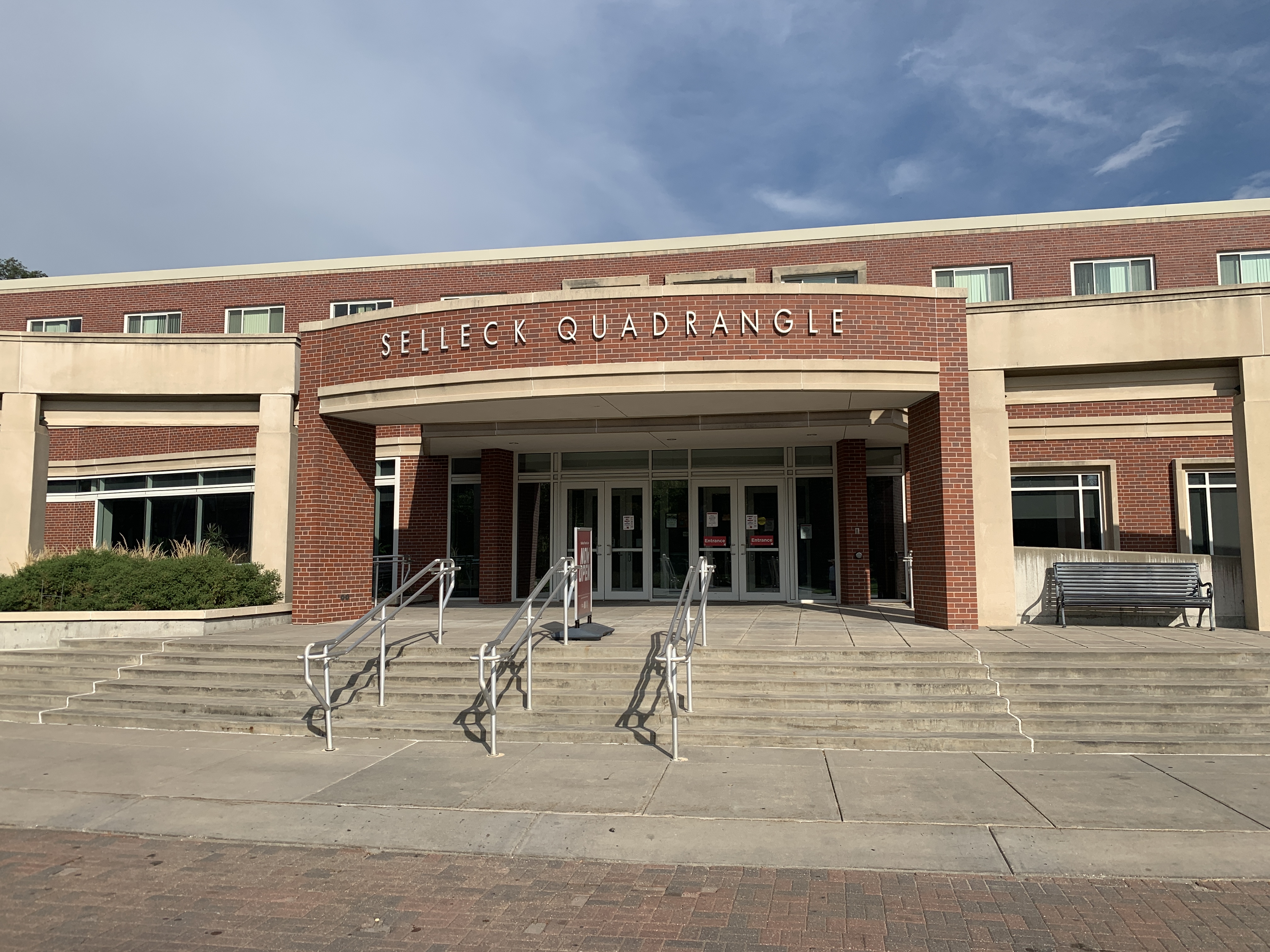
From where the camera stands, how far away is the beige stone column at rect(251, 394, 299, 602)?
1380 centimetres

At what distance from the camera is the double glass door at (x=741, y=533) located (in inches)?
677

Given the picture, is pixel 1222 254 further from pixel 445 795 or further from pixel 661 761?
pixel 445 795

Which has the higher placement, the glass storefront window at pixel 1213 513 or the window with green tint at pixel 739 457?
the window with green tint at pixel 739 457

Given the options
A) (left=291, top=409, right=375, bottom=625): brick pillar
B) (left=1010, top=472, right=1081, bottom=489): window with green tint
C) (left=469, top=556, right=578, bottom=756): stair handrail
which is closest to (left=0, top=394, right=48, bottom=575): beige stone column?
(left=291, top=409, right=375, bottom=625): brick pillar

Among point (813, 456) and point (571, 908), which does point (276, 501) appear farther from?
point (571, 908)

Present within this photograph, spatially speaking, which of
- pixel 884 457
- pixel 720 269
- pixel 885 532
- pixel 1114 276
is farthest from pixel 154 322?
pixel 1114 276

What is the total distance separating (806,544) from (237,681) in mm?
10479

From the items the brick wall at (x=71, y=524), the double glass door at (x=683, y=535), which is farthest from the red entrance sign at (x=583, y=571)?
the brick wall at (x=71, y=524)

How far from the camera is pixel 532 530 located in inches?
716

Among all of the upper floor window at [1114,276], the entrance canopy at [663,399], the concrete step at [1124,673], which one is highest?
the upper floor window at [1114,276]

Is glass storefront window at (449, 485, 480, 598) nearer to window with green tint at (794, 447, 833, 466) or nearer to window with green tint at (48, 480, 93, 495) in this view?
window with green tint at (794, 447, 833, 466)

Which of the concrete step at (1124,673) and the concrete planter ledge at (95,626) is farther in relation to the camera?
the concrete planter ledge at (95,626)

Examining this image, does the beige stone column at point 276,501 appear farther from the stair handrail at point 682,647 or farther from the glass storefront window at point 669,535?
the glass storefront window at point 669,535

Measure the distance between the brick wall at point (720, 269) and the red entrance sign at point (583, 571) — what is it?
11340 mm
